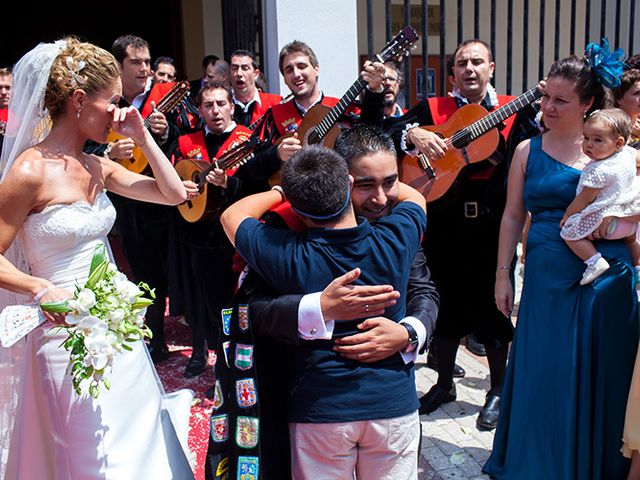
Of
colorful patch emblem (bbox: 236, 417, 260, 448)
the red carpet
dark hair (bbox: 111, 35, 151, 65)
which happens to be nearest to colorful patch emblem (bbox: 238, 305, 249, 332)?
Answer: colorful patch emblem (bbox: 236, 417, 260, 448)

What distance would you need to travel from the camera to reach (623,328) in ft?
9.84

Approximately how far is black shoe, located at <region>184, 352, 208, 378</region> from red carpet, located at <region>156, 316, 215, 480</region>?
36 millimetres

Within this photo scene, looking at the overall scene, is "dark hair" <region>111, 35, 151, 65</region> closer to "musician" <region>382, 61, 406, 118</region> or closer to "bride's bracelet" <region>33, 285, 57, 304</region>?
"musician" <region>382, 61, 406, 118</region>

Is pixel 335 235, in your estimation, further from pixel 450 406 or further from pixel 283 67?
pixel 283 67

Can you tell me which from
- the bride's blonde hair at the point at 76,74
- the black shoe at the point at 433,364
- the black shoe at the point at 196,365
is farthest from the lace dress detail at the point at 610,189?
the black shoe at the point at 196,365

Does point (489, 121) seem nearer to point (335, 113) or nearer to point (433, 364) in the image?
point (335, 113)

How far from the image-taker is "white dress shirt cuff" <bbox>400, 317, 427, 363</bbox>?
2248mm

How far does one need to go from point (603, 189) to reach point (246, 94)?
3.44 m

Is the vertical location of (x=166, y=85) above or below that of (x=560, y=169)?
above

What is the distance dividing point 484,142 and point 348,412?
246 centimetres

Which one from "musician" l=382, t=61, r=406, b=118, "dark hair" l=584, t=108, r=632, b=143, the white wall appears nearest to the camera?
"dark hair" l=584, t=108, r=632, b=143

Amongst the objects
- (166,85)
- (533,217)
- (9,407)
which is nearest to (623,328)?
(533,217)

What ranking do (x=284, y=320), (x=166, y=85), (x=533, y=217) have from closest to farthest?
(x=284, y=320)
(x=533, y=217)
(x=166, y=85)

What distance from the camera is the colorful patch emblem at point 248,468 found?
7.07ft
